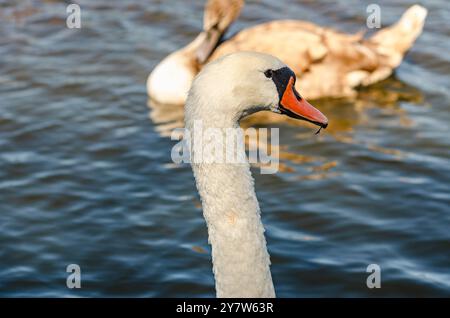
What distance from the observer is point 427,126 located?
10.7 meters

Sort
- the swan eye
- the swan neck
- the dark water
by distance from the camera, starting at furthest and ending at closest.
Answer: the dark water
the swan eye
the swan neck

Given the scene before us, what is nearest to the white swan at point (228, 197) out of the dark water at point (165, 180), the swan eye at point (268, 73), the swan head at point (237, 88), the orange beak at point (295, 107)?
the swan head at point (237, 88)

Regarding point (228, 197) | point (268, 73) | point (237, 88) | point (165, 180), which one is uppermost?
point (165, 180)

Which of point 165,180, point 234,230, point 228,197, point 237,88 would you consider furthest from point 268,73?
point 165,180

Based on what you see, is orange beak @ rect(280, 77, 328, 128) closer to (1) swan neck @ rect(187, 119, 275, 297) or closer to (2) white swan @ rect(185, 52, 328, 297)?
(2) white swan @ rect(185, 52, 328, 297)

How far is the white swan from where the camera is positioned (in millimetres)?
4578

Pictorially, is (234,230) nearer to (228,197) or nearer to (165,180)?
(228,197)

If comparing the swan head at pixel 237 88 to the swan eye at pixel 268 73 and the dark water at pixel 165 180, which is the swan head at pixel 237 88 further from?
the dark water at pixel 165 180

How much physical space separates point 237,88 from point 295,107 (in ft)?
1.83

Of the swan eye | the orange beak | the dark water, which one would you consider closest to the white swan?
the swan eye

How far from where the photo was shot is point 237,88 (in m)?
4.73

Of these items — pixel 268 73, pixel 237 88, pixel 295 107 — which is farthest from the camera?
pixel 295 107

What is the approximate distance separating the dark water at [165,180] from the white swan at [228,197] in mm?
2974

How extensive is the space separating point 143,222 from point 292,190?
5.39ft
